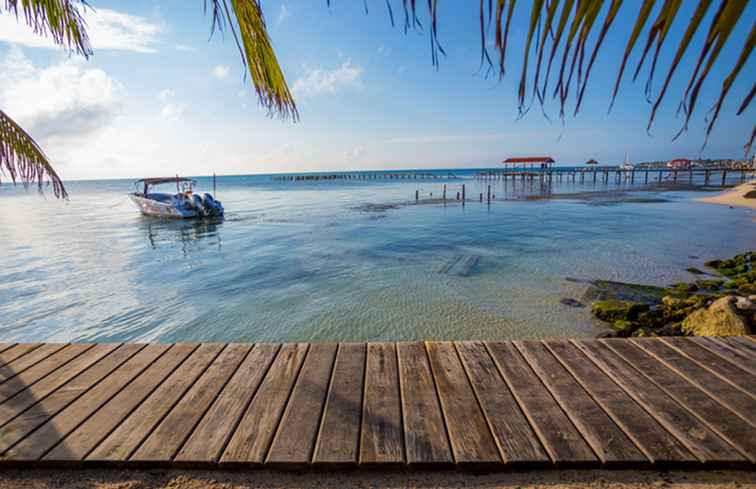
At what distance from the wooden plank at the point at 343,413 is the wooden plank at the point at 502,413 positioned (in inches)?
36.4

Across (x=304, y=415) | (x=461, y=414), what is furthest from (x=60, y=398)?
(x=461, y=414)

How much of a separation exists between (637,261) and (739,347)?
1025 cm

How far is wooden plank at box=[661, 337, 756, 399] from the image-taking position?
8.96 feet

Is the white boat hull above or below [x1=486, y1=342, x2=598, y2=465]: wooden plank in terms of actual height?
above

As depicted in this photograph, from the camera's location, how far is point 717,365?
3006 millimetres

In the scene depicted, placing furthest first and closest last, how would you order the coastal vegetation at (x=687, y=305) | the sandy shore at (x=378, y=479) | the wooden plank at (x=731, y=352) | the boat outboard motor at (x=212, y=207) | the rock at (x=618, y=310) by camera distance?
1. the boat outboard motor at (x=212, y=207)
2. the rock at (x=618, y=310)
3. the coastal vegetation at (x=687, y=305)
4. the wooden plank at (x=731, y=352)
5. the sandy shore at (x=378, y=479)

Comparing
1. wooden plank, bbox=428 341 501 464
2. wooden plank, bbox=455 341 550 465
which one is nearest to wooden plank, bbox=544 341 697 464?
wooden plank, bbox=455 341 550 465

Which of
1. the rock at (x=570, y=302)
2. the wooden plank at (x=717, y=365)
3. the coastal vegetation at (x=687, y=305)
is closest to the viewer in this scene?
the wooden plank at (x=717, y=365)

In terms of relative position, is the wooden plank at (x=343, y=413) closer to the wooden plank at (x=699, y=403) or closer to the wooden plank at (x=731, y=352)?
the wooden plank at (x=699, y=403)

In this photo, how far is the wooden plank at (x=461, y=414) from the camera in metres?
2.11

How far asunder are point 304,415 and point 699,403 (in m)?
2.90

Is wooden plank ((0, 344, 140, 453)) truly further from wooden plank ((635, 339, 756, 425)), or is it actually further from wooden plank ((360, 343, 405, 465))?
wooden plank ((635, 339, 756, 425))

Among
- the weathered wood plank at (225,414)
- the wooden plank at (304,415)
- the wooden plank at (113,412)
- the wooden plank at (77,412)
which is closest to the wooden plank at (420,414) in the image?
the wooden plank at (304,415)

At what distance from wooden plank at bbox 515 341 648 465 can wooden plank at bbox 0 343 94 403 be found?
171 inches
